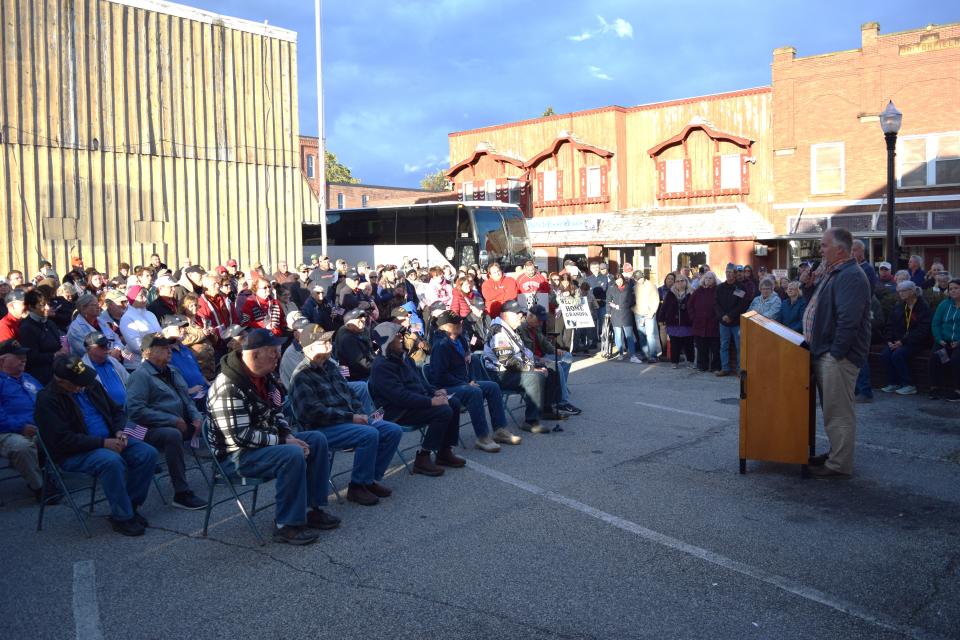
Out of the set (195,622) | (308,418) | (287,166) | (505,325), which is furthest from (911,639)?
(287,166)

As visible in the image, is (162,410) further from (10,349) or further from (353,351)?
(353,351)

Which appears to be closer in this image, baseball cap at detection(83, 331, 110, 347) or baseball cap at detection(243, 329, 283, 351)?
baseball cap at detection(243, 329, 283, 351)

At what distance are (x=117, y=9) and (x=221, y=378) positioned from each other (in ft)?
58.1

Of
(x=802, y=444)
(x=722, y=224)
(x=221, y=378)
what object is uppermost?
(x=722, y=224)

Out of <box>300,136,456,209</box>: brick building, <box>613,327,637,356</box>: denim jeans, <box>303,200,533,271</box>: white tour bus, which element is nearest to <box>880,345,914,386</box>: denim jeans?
<box>613,327,637,356</box>: denim jeans

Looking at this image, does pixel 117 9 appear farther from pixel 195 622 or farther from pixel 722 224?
pixel 722 224

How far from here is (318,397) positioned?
654 cm

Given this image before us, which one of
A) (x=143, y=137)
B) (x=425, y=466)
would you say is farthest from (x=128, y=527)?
(x=143, y=137)

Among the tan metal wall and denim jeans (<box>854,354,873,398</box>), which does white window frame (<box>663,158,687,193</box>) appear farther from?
denim jeans (<box>854,354,873,398</box>)

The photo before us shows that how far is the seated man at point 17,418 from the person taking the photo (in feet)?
21.9

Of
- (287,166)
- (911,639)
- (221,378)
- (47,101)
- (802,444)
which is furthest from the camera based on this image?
(287,166)

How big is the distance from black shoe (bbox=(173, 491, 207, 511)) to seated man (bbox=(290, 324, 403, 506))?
1.15 meters

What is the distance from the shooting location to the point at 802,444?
6.91 metres

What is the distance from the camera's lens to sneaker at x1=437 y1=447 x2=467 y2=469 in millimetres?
7727
